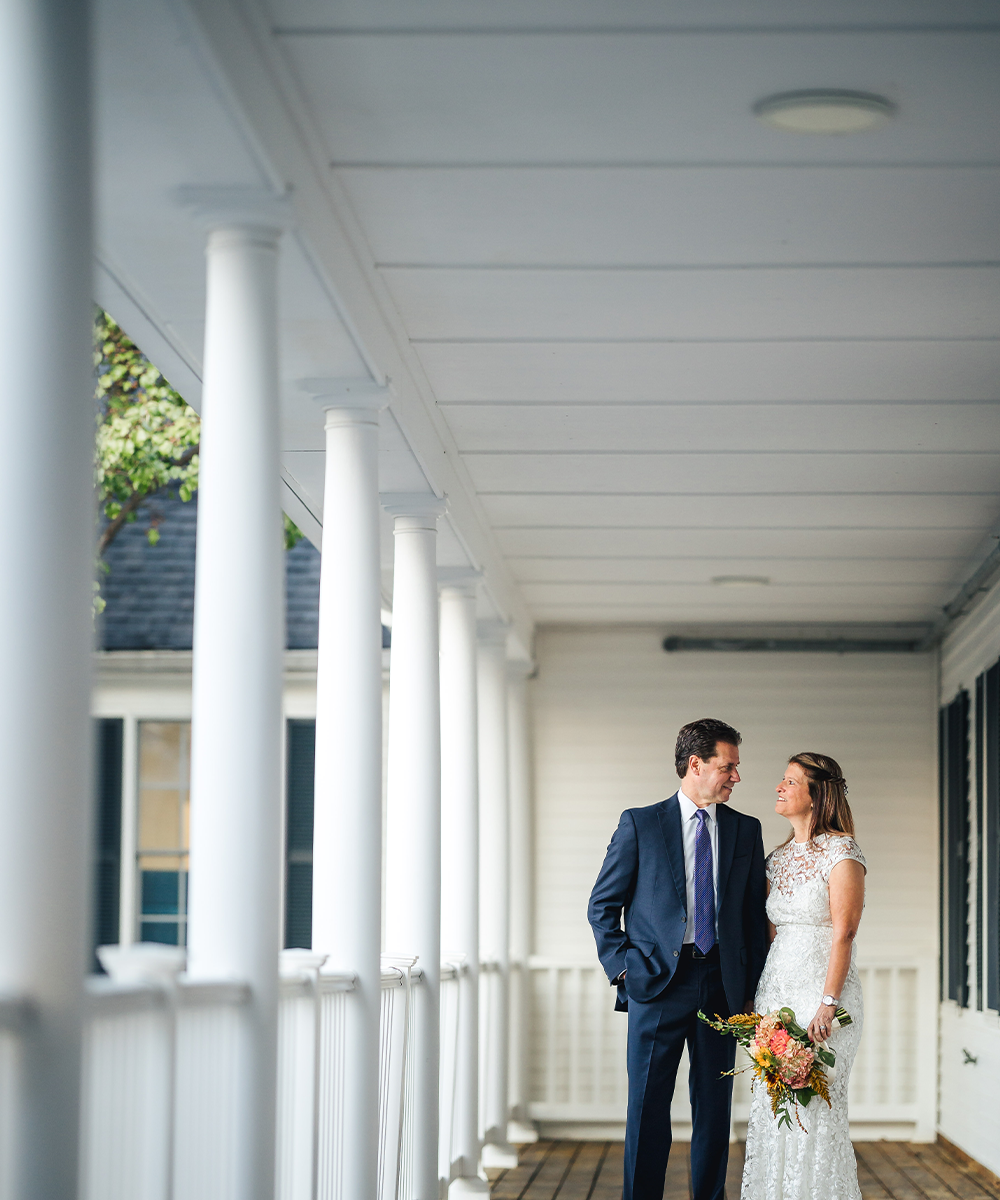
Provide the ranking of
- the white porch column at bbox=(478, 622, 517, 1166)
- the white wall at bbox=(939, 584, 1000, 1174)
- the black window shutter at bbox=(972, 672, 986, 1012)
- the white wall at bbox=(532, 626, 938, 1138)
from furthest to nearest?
the white wall at bbox=(532, 626, 938, 1138) → the white porch column at bbox=(478, 622, 517, 1166) → the black window shutter at bbox=(972, 672, 986, 1012) → the white wall at bbox=(939, 584, 1000, 1174)

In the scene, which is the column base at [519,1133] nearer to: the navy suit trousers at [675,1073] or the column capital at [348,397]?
the navy suit trousers at [675,1073]

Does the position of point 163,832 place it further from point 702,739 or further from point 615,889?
point 702,739

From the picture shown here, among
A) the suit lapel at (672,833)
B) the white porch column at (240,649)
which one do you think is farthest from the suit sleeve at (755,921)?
the white porch column at (240,649)

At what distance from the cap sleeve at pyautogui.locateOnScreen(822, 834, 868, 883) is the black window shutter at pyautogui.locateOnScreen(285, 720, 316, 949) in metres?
6.05

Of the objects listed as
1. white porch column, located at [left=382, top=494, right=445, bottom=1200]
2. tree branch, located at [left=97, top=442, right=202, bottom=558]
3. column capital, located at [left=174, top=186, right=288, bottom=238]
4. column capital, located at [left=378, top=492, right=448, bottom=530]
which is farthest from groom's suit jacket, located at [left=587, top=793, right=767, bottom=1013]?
tree branch, located at [left=97, top=442, right=202, bottom=558]

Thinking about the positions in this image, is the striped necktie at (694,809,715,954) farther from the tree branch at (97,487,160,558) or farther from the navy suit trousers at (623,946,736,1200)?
the tree branch at (97,487,160,558)

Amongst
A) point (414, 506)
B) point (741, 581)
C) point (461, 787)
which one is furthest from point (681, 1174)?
point (414, 506)

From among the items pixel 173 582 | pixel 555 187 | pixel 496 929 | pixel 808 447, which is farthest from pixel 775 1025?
pixel 173 582

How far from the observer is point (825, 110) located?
317 cm

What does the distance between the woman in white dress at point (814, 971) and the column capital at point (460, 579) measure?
227 cm

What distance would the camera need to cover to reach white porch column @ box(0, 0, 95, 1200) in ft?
6.57

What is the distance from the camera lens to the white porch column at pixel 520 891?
9.42 m

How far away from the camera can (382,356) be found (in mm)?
4309

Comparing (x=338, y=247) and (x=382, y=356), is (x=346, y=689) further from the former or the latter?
(x=338, y=247)
